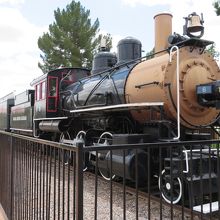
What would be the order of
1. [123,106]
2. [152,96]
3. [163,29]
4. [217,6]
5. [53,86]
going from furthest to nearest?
[217,6] < [53,86] < [163,29] < [123,106] < [152,96]

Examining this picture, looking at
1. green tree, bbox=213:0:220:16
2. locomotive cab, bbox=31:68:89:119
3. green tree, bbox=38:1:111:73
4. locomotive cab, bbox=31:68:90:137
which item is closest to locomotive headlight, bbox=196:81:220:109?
locomotive cab, bbox=31:68:90:137

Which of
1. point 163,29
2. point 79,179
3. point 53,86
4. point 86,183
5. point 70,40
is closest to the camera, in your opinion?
point 79,179

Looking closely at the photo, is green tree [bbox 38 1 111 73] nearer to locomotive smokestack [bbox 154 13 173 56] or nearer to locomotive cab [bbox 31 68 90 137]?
locomotive cab [bbox 31 68 90 137]

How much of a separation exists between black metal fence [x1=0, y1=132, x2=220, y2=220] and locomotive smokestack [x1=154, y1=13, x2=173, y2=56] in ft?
9.78

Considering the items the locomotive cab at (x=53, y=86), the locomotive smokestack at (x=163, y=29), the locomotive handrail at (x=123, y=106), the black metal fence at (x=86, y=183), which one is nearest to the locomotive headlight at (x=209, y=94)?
the locomotive handrail at (x=123, y=106)

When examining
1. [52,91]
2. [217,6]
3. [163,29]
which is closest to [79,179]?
[163,29]

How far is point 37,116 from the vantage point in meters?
13.1

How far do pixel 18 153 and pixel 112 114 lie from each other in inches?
158

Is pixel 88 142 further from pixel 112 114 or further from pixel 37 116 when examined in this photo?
pixel 37 116

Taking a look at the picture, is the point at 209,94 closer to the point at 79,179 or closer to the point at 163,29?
the point at 163,29

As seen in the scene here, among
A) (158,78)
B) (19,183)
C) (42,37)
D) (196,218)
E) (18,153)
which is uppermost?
(42,37)

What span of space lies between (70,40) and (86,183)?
30.9m

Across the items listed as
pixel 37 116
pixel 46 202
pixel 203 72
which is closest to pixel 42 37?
pixel 37 116

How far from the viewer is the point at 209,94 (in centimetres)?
671
